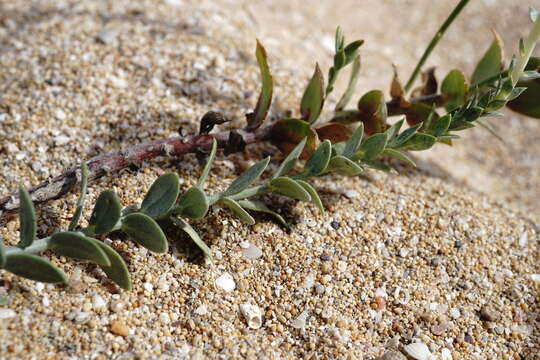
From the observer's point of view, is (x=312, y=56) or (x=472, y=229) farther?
(x=312, y=56)

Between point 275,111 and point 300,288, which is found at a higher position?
point 275,111

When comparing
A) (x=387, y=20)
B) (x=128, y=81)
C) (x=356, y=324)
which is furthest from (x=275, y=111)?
(x=387, y=20)

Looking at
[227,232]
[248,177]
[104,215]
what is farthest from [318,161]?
[104,215]

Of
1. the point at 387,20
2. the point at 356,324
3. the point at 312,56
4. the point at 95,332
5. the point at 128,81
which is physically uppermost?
the point at 387,20

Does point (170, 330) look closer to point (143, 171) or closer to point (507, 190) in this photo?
point (143, 171)

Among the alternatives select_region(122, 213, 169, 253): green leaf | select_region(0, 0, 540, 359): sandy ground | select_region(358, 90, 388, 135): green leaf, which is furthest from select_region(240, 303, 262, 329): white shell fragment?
select_region(358, 90, 388, 135): green leaf
